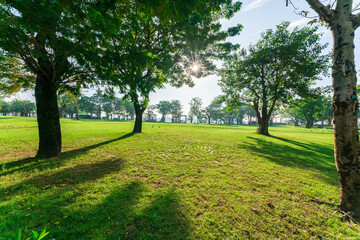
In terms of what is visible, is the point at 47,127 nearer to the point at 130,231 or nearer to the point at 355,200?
the point at 130,231

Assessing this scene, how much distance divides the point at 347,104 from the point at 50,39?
9.26 m

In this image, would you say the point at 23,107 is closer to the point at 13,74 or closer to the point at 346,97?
the point at 13,74

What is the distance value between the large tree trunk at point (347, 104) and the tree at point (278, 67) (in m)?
13.2

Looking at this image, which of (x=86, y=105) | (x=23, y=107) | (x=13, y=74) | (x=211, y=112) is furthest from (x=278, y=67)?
(x=23, y=107)

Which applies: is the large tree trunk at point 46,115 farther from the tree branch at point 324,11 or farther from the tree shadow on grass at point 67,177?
the tree branch at point 324,11

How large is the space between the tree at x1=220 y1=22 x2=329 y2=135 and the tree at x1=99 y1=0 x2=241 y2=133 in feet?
15.0

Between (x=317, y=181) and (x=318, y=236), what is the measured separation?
323 centimetres

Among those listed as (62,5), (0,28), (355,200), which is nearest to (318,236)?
(355,200)

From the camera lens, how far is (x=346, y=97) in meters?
2.89

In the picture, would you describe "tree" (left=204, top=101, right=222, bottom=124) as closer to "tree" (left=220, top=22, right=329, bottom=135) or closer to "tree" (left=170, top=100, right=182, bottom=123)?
"tree" (left=170, top=100, right=182, bottom=123)

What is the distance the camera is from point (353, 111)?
296 centimetres

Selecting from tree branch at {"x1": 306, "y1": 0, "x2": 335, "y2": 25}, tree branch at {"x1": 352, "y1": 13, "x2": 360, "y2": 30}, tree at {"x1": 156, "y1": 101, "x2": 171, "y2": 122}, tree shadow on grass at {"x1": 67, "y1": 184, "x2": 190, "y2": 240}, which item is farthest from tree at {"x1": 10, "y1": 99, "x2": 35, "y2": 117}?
tree branch at {"x1": 352, "y1": 13, "x2": 360, "y2": 30}

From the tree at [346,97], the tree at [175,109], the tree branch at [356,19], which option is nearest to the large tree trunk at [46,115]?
the tree at [346,97]

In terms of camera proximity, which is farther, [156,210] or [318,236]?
[156,210]
